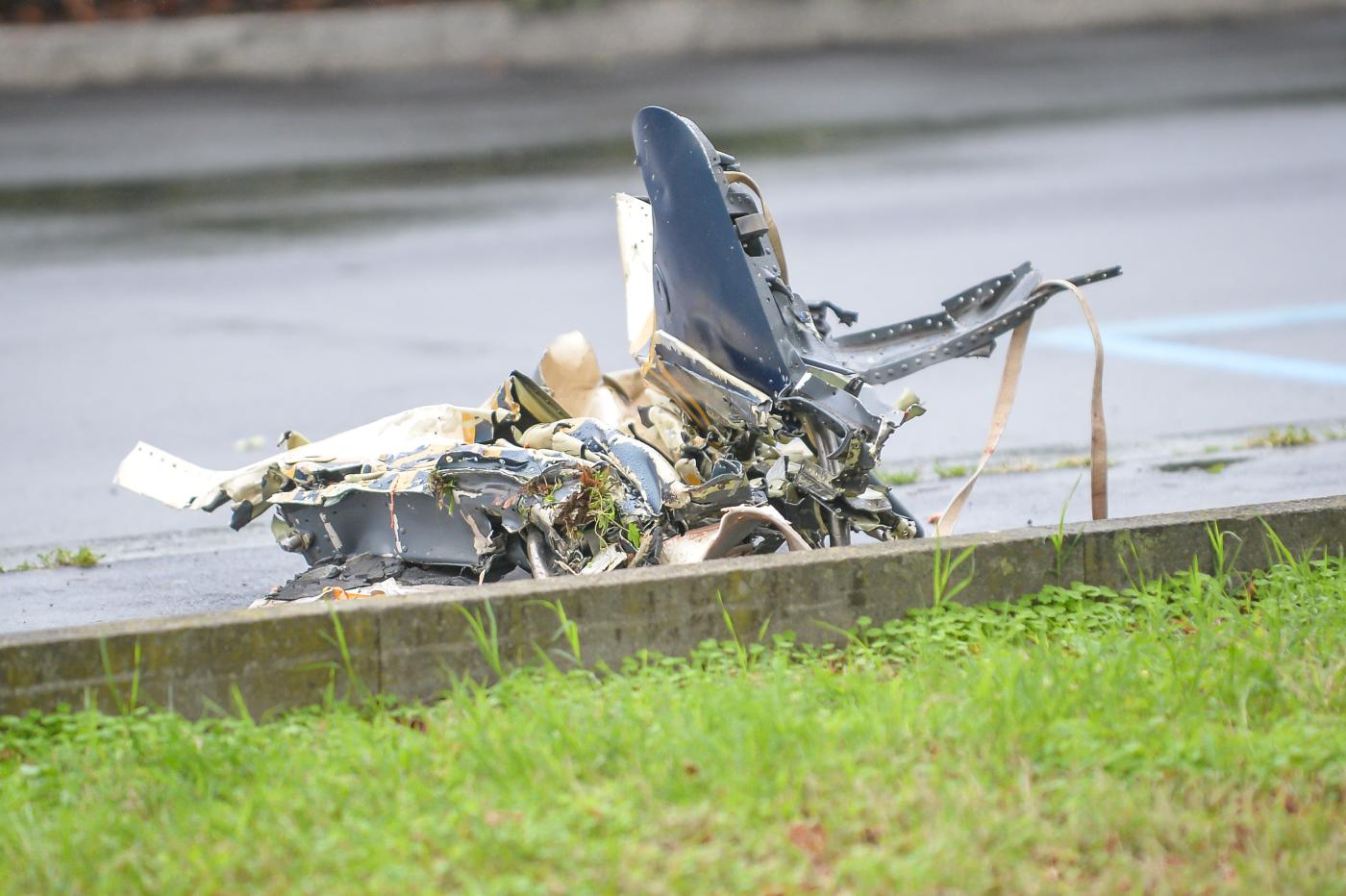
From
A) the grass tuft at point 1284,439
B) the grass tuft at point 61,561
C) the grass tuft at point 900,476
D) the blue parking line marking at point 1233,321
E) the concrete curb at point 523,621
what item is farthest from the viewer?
the blue parking line marking at point 1233,321

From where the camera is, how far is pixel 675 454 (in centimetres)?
458

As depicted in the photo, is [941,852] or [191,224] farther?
[191,224]

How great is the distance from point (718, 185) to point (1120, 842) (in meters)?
2.13

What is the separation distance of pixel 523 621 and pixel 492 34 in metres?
13.5

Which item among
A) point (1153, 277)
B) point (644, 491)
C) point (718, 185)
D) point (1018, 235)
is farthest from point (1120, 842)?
point (1018, 235)

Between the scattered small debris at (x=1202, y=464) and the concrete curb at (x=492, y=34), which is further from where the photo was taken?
the concrete curb at (x=492, y=34)

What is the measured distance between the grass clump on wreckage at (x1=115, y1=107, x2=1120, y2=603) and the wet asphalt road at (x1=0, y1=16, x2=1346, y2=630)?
0.94 m

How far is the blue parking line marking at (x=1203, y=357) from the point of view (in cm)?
755

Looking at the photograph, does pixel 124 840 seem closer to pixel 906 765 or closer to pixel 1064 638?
pixel 906 765

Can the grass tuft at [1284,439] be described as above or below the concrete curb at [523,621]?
above

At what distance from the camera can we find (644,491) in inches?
169

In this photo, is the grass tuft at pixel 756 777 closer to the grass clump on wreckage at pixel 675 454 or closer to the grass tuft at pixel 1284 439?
the grass clump on wreckage at pixel 675 454

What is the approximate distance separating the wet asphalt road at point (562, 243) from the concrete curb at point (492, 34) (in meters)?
0.59

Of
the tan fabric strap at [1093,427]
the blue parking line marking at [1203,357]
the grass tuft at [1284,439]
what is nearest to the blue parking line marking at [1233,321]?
the blue parking line marking at [1203,357]
